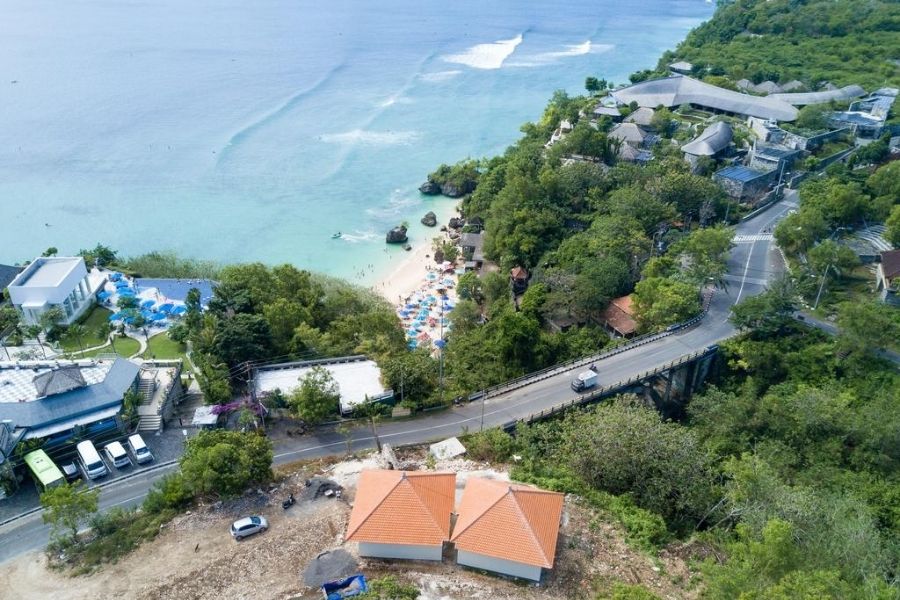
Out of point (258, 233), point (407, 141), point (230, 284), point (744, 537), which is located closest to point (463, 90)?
point (407, 141)

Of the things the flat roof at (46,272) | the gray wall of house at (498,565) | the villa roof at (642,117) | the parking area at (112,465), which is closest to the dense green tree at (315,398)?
the parking area at (112,465)

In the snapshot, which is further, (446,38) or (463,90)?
(446,38)

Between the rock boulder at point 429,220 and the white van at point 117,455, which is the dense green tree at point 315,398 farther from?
the rock boulder at point 429,220

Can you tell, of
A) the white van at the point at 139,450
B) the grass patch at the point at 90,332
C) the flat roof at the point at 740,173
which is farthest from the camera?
the flat roof at the point at 740,173

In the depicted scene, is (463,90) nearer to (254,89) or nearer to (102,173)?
(254,89)

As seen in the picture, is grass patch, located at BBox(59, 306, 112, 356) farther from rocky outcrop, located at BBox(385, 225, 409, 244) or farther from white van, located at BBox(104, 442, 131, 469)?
rocky outcrop, located at BBox(385, 225, 409, 244)

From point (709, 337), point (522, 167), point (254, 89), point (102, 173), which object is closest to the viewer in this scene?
point (709, 337)

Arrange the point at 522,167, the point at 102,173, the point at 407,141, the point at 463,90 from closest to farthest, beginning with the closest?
the point at 522,167, the point at 102,173, the point at 407,141, the point at 463,90
